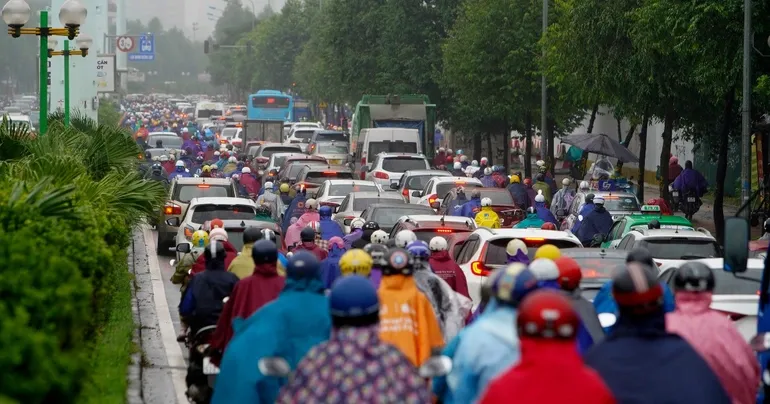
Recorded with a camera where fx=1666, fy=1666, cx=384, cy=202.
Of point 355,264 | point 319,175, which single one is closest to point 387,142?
point 319,175

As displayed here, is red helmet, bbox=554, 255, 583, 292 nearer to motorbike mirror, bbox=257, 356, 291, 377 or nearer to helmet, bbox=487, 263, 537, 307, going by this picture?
helmet, bbox=487, 263, 537, 307

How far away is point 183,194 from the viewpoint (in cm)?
2881

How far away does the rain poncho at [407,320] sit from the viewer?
30.3ft

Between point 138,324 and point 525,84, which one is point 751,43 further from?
point 525,84

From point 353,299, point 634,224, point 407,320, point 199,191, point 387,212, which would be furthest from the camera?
point 199,191

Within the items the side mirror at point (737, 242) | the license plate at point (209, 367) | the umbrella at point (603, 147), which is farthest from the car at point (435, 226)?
the umbrella at point (603, 147)

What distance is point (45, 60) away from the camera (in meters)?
25.0

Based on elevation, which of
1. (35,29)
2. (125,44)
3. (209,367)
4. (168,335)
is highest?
(125,44)

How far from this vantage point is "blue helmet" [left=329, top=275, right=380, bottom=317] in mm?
6684

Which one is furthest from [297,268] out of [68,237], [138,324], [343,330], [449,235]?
[449,235]

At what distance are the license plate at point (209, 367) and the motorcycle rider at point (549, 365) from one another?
570 cm

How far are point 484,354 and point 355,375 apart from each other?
1233mm

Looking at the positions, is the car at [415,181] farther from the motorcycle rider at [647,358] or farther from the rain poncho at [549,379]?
the rain poncho at [549,379]

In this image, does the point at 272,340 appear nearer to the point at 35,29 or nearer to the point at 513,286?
the point at 513,286
